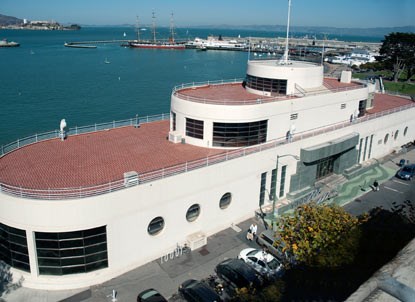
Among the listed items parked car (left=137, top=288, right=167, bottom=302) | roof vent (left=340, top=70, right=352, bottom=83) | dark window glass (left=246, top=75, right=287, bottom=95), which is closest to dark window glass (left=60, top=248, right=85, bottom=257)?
parked car (left=137, top=288, right=167, bottom=302)

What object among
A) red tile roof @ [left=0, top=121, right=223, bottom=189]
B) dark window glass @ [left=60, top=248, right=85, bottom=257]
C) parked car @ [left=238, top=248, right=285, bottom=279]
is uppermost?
red tile roof @ [left=0, top=121, right=223, bottom=189]

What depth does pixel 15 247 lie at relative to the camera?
23.3 metres

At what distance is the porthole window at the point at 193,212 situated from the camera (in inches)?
1097

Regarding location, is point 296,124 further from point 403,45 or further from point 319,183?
point 403,45

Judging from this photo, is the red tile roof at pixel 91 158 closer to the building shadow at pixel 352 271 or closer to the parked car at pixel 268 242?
the parked car at pixel 268 242

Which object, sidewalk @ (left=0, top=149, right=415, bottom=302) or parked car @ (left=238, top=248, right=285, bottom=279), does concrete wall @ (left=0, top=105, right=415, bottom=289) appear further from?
parked car @ (left=238, top=248, right=285, bottom=279)

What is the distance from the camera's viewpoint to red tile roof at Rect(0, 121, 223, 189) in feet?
81.4

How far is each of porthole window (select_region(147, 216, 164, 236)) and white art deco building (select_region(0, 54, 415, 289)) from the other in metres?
0.08

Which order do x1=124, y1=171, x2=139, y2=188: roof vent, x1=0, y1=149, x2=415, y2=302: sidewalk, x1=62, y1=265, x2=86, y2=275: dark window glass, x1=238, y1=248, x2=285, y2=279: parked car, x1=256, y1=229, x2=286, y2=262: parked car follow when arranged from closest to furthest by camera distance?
x1=0, y1=149, x2=415, y2=302: sidewalk → x1=62, y1=265, x2=86, y2=275: dark window glass → x1=124, y1=171, x2=139, y2=188: roof vent → x1=238, y1=248, x2=285, y2=279: parked car → x1=256, y1=229, x2=286, y2=262: parked car

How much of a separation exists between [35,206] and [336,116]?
31.0 metres

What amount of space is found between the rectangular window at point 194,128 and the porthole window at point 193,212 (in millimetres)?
7101

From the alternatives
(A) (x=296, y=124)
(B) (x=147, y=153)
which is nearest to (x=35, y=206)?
(B) (x=147, y=153)

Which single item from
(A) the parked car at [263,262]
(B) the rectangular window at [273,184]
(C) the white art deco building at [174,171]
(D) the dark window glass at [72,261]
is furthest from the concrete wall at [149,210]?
(A) the parked car at [263,262]

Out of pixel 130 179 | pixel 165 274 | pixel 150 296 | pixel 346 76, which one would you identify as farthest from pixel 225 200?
pixel 346 76
